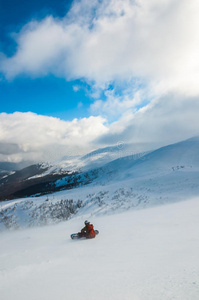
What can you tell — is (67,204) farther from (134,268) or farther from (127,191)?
(134,268)

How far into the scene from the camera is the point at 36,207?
81.4ft

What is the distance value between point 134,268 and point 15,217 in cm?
2210

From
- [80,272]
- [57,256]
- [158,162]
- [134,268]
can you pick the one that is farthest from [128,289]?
[158,162]

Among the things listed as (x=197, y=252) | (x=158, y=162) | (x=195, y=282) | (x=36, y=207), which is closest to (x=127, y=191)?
(x=36, y=207)

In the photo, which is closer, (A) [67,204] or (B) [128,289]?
(B) [128,289]

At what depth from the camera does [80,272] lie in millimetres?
4605

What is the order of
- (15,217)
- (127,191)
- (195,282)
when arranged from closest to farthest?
(195,282) < (15,217) < (127,191)

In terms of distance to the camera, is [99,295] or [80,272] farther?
[80,272]

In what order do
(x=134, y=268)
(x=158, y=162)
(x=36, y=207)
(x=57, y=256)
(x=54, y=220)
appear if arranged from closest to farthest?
(x=134, y=268) → (x=57, y=256) → (x=54, y=220) → (x=36, y=207) → (x=158, y=162)

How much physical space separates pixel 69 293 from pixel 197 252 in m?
3.77

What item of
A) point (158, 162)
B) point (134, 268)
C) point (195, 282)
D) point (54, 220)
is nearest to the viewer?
point (195, 282)

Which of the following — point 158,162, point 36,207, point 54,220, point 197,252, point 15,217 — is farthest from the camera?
point 158,162

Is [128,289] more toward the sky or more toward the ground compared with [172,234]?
more toward the sky

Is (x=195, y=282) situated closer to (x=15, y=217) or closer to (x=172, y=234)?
(x=172, y=234)
